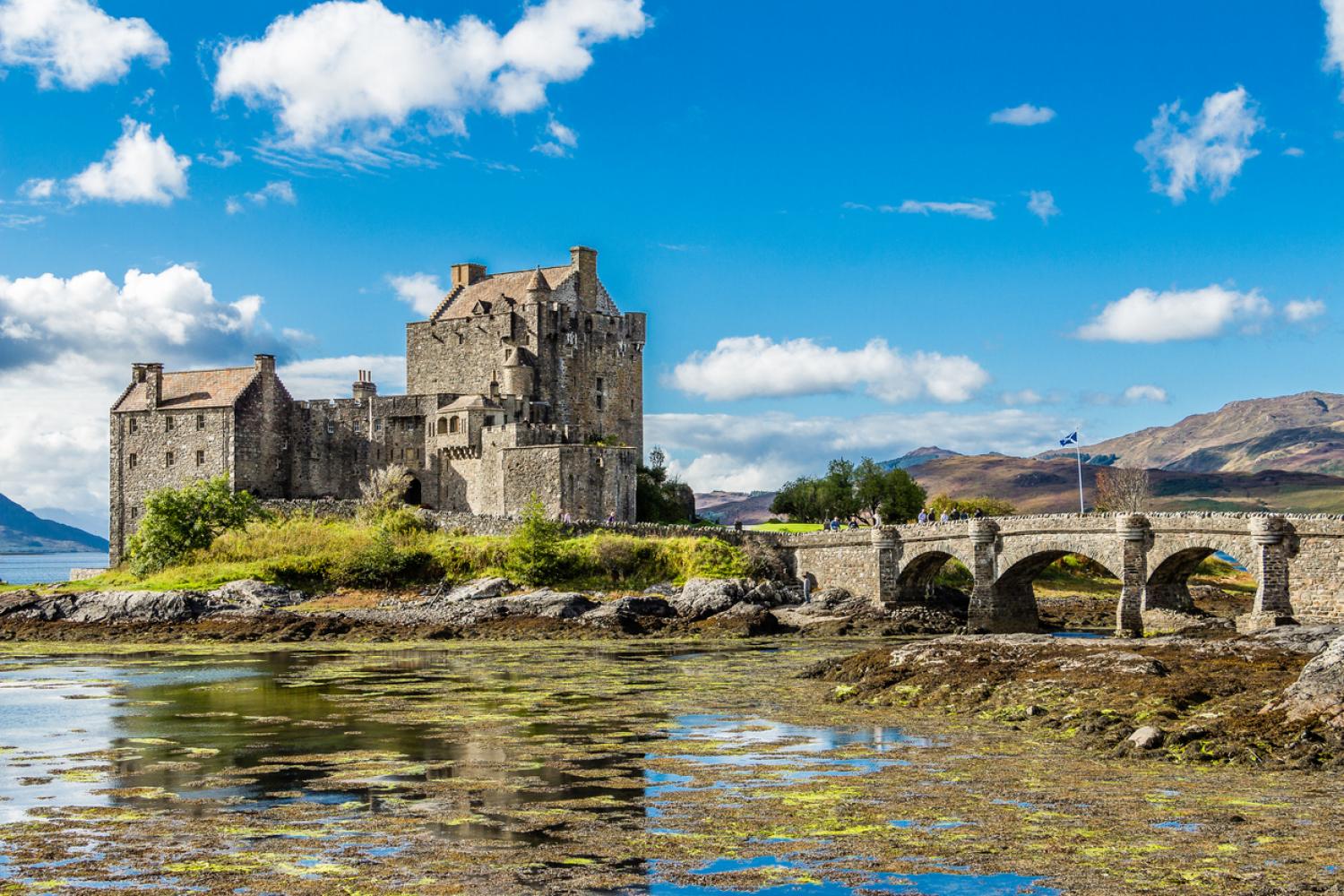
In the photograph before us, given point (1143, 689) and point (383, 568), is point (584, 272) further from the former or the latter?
point (1143, 689)

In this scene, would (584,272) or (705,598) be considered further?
(584,272)

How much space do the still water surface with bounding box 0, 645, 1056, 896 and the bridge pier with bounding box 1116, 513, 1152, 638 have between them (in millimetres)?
19403

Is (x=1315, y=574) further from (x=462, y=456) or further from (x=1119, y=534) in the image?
(x=462, y=456)

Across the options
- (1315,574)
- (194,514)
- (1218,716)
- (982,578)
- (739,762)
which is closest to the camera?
(739,762)

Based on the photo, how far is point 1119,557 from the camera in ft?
159

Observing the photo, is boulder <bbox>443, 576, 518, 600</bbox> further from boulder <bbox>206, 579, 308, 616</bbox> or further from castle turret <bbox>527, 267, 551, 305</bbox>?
castle turret <bbox>527, 267, 551, 305</bbox>

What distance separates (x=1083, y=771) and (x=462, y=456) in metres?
57.9

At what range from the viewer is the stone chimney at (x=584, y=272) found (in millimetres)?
85000

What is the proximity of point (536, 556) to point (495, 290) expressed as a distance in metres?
27.7

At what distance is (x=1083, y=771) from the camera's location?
2042cm

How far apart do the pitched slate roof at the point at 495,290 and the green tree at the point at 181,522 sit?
64.2ft

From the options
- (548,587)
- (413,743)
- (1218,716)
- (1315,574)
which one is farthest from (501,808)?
(548,587)

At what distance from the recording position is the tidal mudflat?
14.5m

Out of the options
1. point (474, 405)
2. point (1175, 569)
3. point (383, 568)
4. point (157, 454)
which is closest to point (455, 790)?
point (1175, 569)
